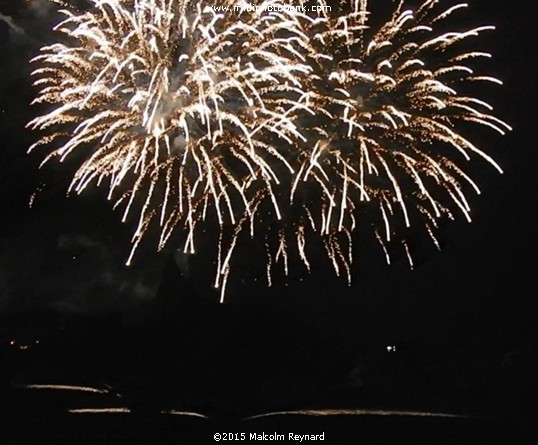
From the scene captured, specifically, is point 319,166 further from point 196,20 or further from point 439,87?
point 196,20

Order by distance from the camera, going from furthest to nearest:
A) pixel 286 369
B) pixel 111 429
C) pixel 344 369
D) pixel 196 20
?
1. pixel 286 369
2. pixel 344 369
3. pixel 111 429
4. pixel 196 20

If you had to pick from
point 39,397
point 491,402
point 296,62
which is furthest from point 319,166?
point 39,397

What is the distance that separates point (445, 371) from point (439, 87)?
27.0 feet

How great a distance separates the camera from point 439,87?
8508mm

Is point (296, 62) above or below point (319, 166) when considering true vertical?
above

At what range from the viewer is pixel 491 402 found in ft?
43.3

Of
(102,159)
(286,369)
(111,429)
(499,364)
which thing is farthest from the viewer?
(286,369)

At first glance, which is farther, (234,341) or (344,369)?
(234,341)

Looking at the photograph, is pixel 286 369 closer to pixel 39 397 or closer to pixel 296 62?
pixel 39 397

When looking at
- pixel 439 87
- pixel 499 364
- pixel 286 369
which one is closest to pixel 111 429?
pixel 286 369

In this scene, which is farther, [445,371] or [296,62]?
[445,371]

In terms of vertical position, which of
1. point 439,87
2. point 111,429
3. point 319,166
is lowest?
point 111,429

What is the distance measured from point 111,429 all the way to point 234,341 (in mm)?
5298

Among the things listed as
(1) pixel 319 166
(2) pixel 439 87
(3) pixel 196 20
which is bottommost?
(1) pixel 319 166
